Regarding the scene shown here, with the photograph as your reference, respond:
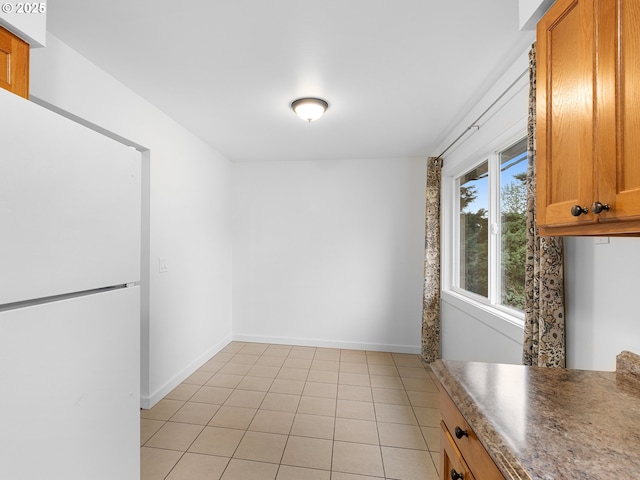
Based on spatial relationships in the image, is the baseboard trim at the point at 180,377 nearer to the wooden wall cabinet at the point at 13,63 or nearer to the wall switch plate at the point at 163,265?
the wall switch plate at the point at 163,265

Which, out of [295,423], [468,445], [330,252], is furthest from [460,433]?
[330,252]

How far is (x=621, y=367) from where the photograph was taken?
3.56 ft

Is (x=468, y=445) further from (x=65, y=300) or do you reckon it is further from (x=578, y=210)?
(x=65, y=300)

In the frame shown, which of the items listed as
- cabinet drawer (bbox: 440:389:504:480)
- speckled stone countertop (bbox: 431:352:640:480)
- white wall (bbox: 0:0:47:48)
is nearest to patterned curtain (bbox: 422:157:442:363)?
speckled stone countertop (bbox: 431:352:640:480)

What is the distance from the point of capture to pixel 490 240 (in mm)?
2500

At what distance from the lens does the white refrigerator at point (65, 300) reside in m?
0.77

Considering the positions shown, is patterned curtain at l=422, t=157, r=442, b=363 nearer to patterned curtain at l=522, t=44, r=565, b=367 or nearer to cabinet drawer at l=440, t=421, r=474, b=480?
patterned curtain at l=522, t=44, r=565, b=367

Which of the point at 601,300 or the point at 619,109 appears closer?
the point at 619,109

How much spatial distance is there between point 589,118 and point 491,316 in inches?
66.1

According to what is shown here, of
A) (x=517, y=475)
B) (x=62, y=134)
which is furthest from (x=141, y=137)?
(x=517, y=475)

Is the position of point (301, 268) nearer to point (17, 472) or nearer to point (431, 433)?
point (431, 433)

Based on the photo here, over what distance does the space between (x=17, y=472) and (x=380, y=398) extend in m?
2.47

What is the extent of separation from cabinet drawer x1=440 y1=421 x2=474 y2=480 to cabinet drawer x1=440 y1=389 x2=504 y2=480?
2 centimetres

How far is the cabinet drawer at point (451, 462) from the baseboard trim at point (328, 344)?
290cm
